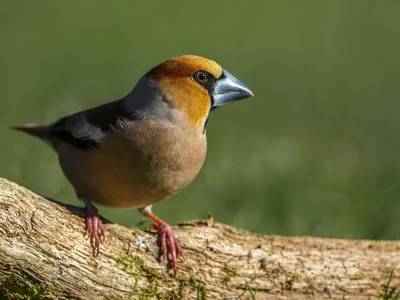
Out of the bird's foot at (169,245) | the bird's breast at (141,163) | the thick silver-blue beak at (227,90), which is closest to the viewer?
the bird's foot at (169,245)

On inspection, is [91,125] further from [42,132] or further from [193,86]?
[42,132]

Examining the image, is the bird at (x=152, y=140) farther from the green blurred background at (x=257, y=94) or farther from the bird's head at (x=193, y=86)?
Result: the green blurred background at (x=257, y=94)

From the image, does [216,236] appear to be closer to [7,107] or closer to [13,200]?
[13,200]

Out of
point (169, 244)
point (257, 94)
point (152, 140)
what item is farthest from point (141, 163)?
point (257, 94)

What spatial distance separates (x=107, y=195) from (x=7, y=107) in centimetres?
536

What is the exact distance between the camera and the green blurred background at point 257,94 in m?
6.54

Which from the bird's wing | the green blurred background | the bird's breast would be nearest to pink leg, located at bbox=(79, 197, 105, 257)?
the bird's breast

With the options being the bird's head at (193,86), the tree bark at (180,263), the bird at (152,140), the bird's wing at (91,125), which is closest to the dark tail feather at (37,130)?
the bird's wing at (91,125)

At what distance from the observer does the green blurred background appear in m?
6.54

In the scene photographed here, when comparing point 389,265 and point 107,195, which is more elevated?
point 107,195

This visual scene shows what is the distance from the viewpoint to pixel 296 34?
584 inches

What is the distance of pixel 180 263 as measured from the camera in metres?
4.21

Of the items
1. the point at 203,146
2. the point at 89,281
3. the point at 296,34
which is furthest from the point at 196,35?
the point at 89,281

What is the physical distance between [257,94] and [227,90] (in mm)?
6440
